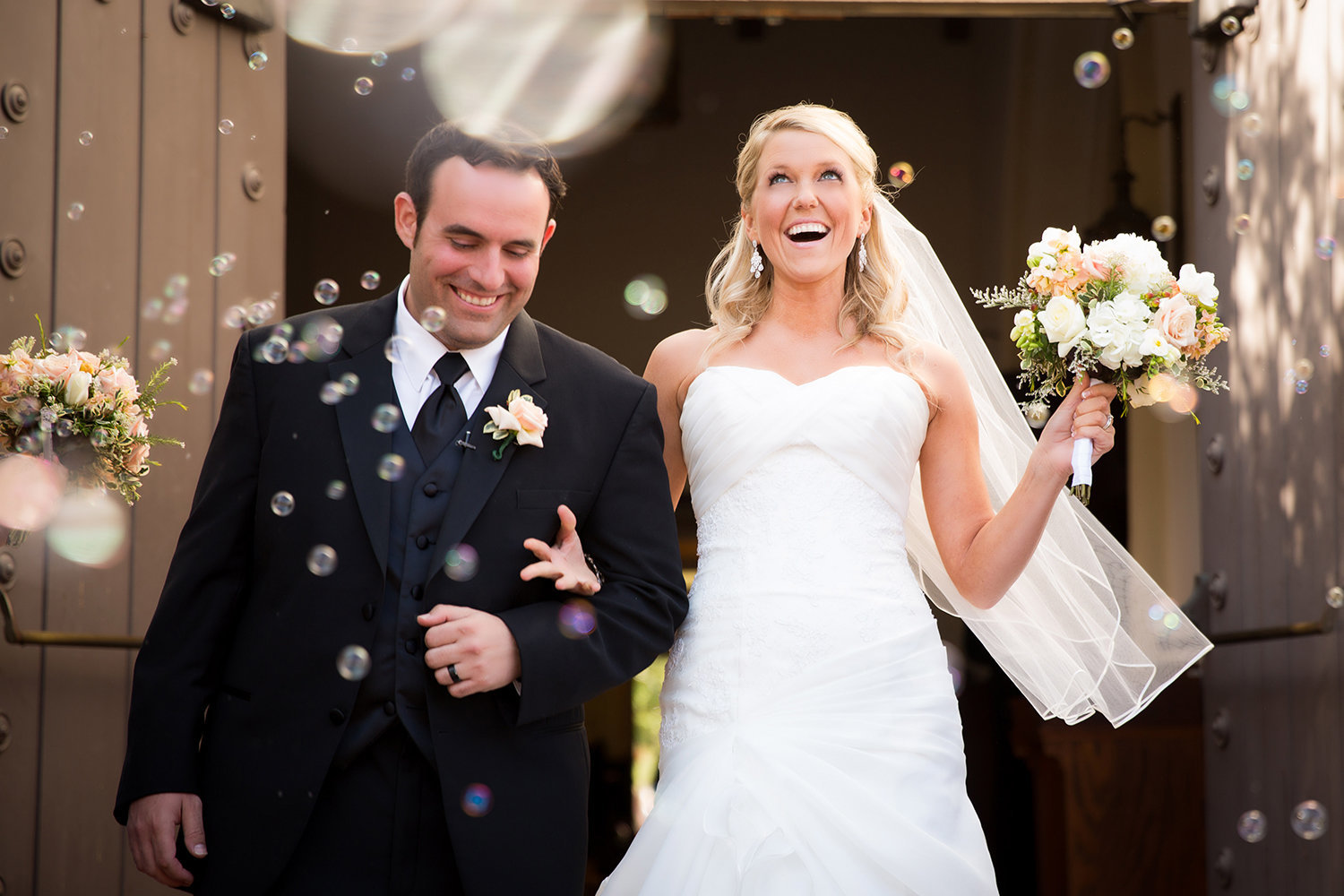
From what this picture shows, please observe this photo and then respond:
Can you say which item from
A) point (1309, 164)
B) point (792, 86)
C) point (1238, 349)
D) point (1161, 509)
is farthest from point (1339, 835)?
point (792, 86)

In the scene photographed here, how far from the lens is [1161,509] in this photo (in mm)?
6664

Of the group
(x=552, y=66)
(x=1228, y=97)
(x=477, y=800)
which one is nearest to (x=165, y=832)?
(x=477, y=800)

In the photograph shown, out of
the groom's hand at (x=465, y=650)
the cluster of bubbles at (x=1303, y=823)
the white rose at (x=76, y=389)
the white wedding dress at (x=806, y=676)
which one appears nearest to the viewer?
the groom's hand at (x=465, y=650)

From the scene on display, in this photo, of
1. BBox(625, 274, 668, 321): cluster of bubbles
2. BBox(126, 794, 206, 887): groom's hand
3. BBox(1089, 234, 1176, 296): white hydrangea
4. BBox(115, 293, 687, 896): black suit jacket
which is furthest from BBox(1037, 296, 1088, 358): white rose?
BBox(625, 274, 668, 321): cluster of bubbles

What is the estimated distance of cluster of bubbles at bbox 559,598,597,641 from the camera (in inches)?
94.8

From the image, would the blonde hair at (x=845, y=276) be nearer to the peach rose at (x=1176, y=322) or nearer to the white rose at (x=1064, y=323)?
the white rose at (x=1064, y=323)

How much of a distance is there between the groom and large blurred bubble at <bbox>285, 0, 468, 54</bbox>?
10.0 ft

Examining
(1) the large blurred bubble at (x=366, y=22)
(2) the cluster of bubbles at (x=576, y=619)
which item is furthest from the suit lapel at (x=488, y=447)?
(1) the large blurred bubble at (x=366, y=22)

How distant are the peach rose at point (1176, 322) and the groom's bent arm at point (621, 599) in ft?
3.70

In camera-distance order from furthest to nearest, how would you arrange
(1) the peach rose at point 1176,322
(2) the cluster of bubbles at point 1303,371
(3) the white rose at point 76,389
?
(2) the cluster of bubbles at point 1303,371 < (3) the white rose at point 76,389 < (1) the peach rose at point 1176,322

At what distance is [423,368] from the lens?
8.28 feet

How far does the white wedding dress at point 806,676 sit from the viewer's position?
102 inches

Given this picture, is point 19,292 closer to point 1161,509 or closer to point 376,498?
point 376,498

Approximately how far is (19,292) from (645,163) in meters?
4.66
